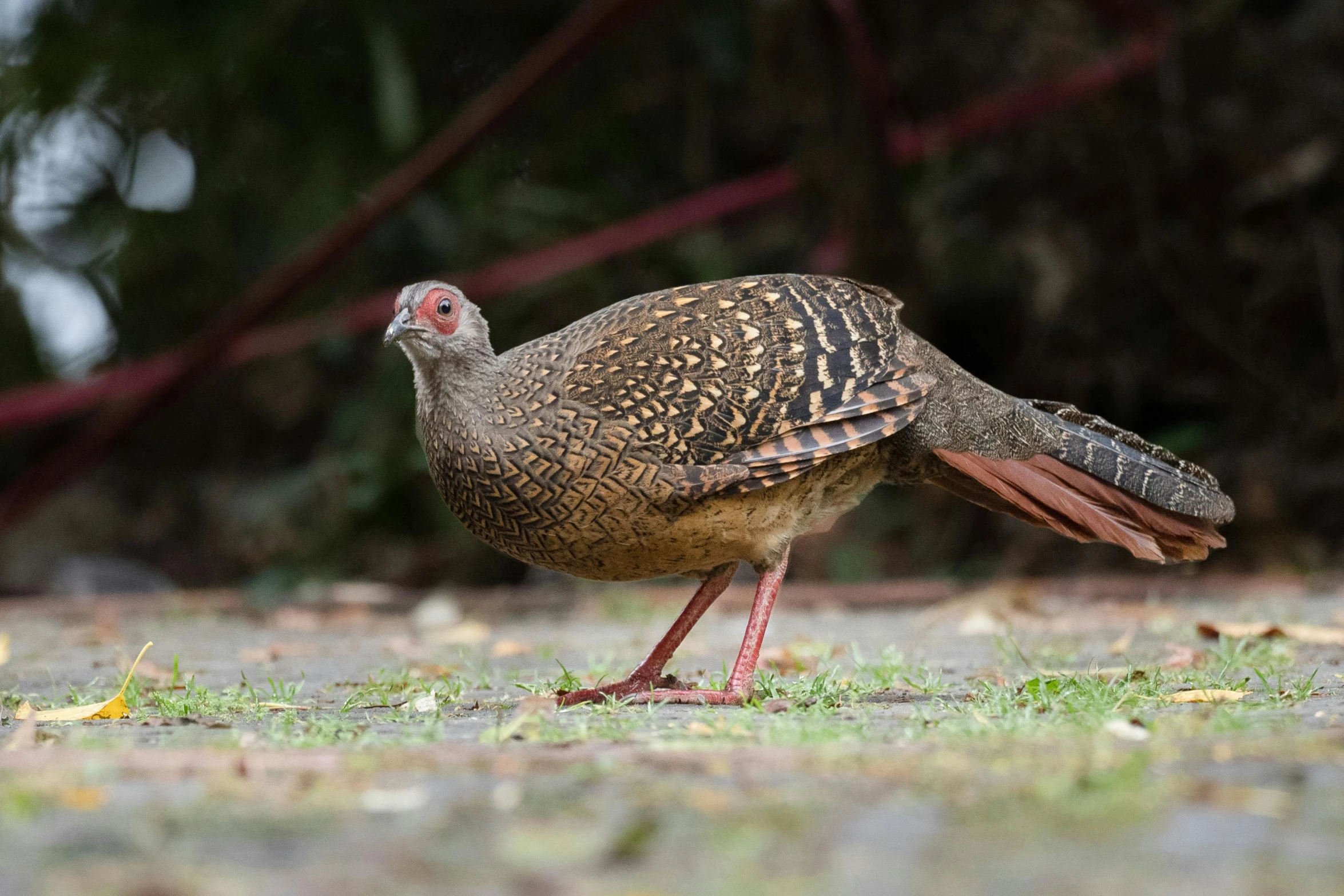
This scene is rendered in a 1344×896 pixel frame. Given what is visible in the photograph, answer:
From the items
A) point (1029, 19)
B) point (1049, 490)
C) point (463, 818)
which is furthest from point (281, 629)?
point (1029, 19)

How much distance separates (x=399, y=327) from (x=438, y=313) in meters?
0.12

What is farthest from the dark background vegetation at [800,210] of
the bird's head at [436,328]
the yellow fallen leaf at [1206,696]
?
the yellow fallen leaf at [1206,696]

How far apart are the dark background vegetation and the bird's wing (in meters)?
3.81

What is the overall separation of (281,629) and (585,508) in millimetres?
3161

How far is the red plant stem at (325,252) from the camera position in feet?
23.6

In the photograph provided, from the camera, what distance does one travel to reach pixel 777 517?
373 centimetres

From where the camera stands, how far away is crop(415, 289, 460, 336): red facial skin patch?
153 inches

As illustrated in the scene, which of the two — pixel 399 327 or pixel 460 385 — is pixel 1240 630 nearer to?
pixel 460 385

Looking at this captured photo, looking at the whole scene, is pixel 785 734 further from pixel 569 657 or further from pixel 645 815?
pixel 569 657

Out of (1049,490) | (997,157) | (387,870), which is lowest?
(387,870)

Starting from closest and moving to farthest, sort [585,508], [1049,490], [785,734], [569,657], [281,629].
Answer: [785,734], [585,508], [1049,490], [569,657], [281,629]

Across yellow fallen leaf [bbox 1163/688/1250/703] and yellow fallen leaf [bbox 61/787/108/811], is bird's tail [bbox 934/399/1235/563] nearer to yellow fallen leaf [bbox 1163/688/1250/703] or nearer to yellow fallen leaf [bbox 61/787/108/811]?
yellow fallen leaf [bbox 1163/688/1250/703]

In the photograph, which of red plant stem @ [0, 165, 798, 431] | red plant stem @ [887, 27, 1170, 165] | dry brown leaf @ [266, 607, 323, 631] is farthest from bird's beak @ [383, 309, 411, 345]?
red plant stem @ [887, 27, 1170, 165]

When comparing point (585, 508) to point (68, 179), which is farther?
point (68, 179)
